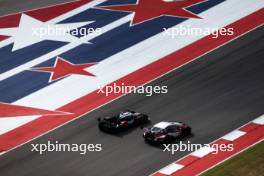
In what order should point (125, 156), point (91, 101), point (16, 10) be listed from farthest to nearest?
1. point (16, 10)
2. point (91, 101)
3. point (125, 156)

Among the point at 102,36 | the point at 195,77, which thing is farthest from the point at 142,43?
the point at 195,77

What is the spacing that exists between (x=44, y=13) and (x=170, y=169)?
26152 mm

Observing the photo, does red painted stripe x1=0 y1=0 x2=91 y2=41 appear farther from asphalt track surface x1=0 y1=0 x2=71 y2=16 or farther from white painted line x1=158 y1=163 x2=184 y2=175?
white painted line x1=158 y1=163 x2=184 y2=175

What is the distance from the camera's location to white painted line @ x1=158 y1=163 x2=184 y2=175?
3481cm

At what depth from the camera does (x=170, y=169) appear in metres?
Answer: 35.0

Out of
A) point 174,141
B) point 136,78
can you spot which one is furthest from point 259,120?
point 136,78

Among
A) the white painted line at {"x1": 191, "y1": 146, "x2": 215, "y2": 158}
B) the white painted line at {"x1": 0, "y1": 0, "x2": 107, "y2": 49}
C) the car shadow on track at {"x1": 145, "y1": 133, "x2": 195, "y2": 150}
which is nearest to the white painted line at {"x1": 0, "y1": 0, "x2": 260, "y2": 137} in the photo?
the white painted line at {"x1": 0, "y1": 0, "x2": 107, "y2": 49}

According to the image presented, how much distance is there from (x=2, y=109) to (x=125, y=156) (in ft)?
38.1

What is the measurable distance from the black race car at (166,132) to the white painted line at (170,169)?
8.16ft

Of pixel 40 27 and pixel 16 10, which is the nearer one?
pixel 40 27

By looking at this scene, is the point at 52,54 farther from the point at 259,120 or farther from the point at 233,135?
the point at 259,120

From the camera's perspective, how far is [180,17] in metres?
53.0

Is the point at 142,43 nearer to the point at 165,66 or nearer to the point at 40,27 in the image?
the point at 165,66

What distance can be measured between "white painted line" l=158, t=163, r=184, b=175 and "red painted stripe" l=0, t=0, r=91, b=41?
24512mm
